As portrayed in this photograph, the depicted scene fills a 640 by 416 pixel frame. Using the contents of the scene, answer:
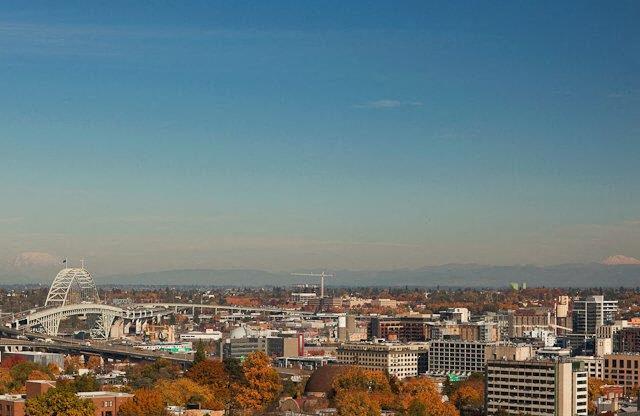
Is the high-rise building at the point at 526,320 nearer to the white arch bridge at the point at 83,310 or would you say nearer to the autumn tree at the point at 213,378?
the white arch bridge at the point at 83,310

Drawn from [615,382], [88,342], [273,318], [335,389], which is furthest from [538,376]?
[273,318]

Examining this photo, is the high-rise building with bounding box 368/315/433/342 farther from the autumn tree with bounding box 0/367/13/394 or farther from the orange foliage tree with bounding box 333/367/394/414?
the orange foliage tree with bounding box 333/367/394/414

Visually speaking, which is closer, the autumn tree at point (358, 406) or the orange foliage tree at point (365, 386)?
the autumn tree at point (358, 406)

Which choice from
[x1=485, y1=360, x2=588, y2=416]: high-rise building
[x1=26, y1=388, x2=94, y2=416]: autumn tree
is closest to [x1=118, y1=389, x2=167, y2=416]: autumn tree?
[x1=26, y1=388, x2=94, y2=416]: autumn tree

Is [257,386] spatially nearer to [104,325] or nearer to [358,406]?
[358,406]

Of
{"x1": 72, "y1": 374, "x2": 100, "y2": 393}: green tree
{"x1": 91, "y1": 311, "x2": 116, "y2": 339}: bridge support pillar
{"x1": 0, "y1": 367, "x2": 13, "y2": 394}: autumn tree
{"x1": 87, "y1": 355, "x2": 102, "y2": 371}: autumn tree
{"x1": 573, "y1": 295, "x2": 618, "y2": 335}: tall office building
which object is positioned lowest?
{"x1": 87, "y1": 355, "x2": 102, "y2": 371}: autumn tree

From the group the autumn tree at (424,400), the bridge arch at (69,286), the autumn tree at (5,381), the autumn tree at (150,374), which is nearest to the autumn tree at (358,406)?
the autumn tree at (424,400)
